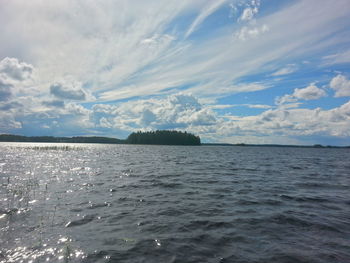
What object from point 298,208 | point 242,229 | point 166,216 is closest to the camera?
point 242,229

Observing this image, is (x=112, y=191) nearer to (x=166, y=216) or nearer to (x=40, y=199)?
(x=40, y=199)

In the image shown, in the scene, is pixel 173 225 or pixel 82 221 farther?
pixel 82 221

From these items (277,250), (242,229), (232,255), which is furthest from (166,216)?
(277,250)

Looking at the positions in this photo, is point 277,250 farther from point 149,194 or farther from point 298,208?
point 149,194

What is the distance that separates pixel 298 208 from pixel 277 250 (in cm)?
794

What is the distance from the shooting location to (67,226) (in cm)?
1240

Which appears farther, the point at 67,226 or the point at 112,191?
the point at 112,191

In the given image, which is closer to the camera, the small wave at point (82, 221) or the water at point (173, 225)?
the water at point (173, 225)

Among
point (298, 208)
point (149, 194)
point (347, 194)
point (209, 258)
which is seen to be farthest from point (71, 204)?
point (347, 194)

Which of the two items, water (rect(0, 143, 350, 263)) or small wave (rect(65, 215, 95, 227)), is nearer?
water (rect(0, 143, 350, 263))

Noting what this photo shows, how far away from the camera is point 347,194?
71.2 ft

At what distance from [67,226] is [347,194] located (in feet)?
80.4

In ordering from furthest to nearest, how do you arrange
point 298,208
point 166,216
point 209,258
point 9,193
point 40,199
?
1. point 9,193
2. point 40,199
3. point 298,208
4. point 166,216
5. point 209,258

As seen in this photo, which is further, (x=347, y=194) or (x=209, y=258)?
(x=347, y=194)
